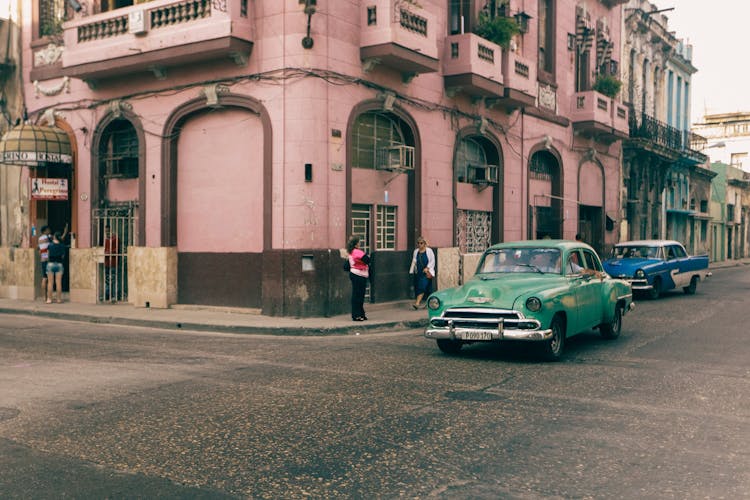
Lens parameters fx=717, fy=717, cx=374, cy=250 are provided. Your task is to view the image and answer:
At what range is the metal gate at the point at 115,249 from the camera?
59.3ft

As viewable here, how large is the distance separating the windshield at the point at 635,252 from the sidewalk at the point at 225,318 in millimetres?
6858

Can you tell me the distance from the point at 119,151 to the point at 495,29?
10.8m

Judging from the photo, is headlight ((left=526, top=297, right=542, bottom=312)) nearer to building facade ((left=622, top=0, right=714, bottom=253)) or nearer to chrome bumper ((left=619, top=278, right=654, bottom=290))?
chrome bumper ((left=619, top=278, right=654, bottom=290))

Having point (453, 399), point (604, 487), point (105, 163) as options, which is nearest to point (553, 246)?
point (453, 399)

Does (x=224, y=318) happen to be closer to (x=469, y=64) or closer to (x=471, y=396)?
(x=471, y=396)

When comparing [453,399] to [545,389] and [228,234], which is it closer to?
[545,389]

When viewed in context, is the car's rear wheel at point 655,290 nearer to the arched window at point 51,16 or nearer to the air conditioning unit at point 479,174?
the air conditioning unit at point 479,174

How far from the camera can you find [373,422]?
6.11 metres

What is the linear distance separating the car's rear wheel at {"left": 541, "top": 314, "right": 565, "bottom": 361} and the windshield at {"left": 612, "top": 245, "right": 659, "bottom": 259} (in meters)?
11.2

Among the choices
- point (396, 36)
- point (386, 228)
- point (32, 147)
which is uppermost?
point (396, 36)

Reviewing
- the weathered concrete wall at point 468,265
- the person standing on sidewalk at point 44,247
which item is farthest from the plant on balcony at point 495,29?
the person standing on sidewalk at point 44,247

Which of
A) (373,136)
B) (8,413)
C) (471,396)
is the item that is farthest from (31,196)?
(471,396)

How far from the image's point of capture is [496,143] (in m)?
21.8

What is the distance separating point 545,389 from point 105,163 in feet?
48.0
